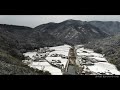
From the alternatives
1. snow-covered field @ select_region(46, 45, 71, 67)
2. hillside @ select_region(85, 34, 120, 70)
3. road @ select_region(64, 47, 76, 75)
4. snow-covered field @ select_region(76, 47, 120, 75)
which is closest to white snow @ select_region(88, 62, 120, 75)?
snow-covered field @ select_region(76, 47, 120, 75)

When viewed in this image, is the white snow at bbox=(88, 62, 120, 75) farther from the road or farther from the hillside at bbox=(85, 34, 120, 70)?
the road

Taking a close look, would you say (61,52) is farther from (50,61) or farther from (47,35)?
(47,35)

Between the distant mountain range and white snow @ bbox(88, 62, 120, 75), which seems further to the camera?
the distant mountain range

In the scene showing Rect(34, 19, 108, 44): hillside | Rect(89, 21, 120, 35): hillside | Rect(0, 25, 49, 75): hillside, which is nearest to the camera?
Rect(0, 25, 49, 75): hillside

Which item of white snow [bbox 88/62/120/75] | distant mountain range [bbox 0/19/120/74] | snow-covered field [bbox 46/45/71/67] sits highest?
distant mountain range [bbox 0/19/120/74]

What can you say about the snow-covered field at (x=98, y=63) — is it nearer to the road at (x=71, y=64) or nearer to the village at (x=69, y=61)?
the village at (x=69, y=61)
